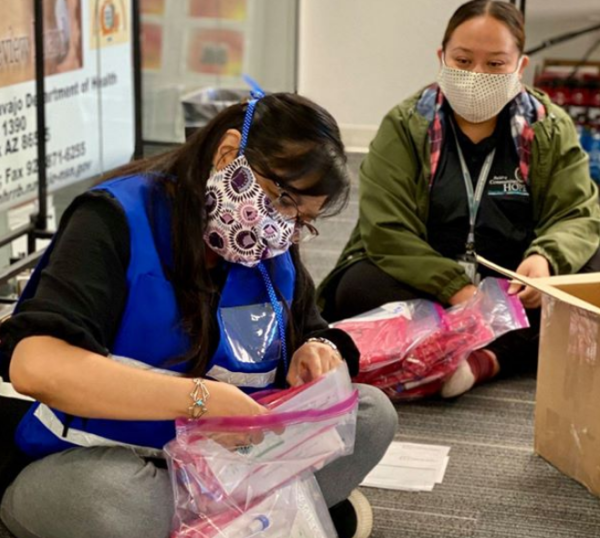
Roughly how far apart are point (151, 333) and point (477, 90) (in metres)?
1.25

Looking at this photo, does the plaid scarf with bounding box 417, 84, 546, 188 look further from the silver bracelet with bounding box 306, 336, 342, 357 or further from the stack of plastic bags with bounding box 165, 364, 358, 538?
the stack of plastic bags with bounding box 165, 364, 358, 538

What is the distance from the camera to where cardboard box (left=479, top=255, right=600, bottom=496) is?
6.31ft

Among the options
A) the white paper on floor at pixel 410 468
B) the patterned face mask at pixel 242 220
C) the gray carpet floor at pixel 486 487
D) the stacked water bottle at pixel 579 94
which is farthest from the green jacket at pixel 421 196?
the stacked water bottle at pixel 579 94

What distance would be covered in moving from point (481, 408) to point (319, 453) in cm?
103

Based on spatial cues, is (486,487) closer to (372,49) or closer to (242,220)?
(242,220)

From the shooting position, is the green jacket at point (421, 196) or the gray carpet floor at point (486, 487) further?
the green jacket at point (421, 196)

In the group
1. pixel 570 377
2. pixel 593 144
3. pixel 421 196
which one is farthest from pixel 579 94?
pixel 570 377

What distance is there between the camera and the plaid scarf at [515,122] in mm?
→ 2557

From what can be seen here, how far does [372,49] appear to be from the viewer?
15.8 ft

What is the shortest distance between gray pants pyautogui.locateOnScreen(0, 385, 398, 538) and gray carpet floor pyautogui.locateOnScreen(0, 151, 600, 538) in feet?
0.89

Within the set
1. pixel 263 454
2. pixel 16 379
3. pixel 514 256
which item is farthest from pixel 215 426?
pixel 514 256

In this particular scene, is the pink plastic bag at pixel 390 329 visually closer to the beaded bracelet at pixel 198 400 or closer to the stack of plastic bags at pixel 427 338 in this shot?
the stack of plastic bags at pixel 427 338

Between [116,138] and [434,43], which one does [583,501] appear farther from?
[434,43]

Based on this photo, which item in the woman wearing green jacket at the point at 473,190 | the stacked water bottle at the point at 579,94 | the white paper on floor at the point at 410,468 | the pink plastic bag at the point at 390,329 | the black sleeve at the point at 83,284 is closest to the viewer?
the black sleeve at the point at 83,284
